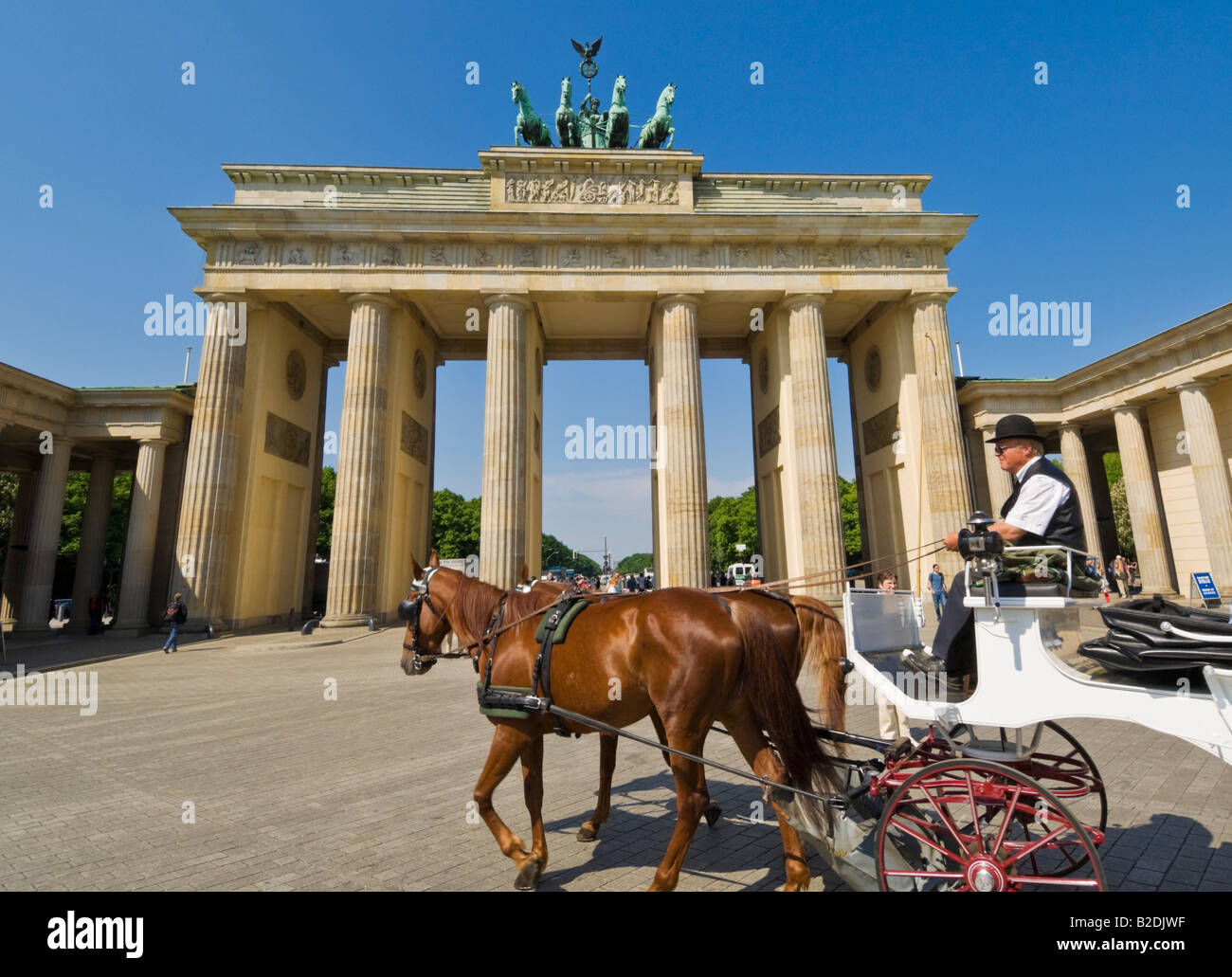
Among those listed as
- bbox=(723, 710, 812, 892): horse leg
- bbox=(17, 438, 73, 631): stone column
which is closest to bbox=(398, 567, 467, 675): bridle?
bbox=(723, 710, 812, 892): horse leg

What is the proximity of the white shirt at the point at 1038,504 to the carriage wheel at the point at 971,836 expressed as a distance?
140 centimetres

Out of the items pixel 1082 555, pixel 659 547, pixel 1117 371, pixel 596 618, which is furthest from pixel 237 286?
pixel 1117 371

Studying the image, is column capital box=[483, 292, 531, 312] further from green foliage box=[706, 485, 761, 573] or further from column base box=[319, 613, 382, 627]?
green foliage box=[706, 485, 761, 573]

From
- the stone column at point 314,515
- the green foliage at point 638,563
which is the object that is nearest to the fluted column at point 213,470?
the stone column at point 314,515

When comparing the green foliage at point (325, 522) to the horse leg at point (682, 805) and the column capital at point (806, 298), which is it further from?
the horse leg at point (682, 805)

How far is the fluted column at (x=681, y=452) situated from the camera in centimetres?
2070

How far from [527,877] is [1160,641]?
377 cm

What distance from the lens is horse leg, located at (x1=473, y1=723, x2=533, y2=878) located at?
3.51 metres

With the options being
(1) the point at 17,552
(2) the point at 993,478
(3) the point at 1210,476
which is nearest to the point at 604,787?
(3) the point at 1210,476

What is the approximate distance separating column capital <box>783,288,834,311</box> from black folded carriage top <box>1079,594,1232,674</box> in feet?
71.1

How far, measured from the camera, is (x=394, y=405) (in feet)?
76.5

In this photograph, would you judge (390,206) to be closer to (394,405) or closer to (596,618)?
(394,405)

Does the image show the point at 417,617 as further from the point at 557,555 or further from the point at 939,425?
the point at 557,555
